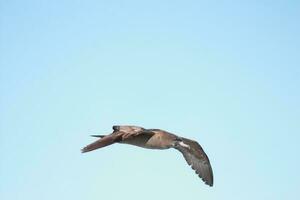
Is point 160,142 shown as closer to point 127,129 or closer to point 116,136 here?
point 127,129

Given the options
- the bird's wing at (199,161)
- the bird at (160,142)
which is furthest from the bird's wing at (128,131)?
the bird's wing at (199,161)

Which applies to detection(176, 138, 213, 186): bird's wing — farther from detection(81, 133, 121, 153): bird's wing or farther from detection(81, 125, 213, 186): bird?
detection(81, 133, 121, 153): bird's wing

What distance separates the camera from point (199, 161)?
2183 cm

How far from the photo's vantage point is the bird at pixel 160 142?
53.6 ft

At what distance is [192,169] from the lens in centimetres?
2169

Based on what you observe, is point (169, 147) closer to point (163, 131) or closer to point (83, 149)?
point (163, 131)

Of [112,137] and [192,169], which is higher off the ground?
[112,137]

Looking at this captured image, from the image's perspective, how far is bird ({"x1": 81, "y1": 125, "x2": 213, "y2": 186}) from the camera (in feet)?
53.6

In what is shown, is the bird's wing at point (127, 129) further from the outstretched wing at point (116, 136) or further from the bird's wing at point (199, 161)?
the bird's wing at point (199, 161)

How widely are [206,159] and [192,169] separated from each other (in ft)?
2.17

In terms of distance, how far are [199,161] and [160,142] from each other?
370 centimetres

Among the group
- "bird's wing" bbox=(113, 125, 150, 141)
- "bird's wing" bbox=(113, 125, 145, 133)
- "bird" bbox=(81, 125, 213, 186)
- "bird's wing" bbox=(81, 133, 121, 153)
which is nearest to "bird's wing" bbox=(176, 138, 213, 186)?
"bird" bbox=(81, 125, 213, 186)

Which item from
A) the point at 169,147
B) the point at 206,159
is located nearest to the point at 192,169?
the point at 206,159

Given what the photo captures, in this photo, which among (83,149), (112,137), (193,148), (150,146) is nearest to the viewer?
(83,149)
